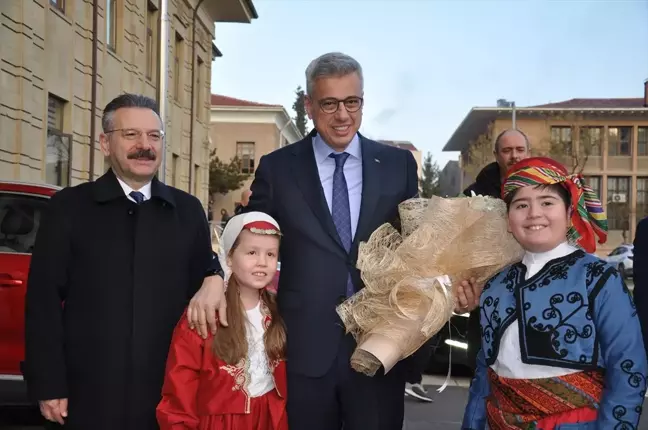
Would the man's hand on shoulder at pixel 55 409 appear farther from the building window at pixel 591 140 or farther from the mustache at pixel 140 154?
the building window at pixel 591 140

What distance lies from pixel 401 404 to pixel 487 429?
39 centimetres

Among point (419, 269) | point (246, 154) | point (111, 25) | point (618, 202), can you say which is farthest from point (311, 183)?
point (618, 202)

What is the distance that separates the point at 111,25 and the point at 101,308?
12.9 metres

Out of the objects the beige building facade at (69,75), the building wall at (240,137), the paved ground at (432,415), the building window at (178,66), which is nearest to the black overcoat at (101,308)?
the paved ground at (432,415)

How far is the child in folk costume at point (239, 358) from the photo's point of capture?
8.14ft

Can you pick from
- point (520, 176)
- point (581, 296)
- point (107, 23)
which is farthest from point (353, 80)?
point (107, 23)

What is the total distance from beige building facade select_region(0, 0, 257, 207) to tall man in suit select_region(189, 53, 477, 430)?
814cm

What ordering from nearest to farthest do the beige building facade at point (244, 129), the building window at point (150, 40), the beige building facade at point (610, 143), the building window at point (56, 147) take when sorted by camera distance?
the building window at point (56, 147), the building window at point (150, 40), the beige building facade at point (610, 143), the beige building facade at point (244, 129)

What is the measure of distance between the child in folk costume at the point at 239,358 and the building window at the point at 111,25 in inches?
487

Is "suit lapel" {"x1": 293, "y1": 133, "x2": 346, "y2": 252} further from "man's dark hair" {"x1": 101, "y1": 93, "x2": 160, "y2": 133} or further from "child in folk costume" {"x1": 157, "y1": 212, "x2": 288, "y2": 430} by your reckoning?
"man's dark hair" {"x1": 101, "y1": 93, "x2": 160, "y2": 133}

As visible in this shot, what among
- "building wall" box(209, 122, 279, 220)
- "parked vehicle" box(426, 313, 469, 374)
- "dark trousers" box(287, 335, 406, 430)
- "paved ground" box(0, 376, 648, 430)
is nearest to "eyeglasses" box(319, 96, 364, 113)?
"dark trousers" box(287, 335, 406, 430)

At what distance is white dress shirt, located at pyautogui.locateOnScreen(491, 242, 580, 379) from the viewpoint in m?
2.20

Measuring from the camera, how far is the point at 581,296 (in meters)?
2.14

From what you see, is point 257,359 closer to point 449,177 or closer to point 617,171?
point 617,171
